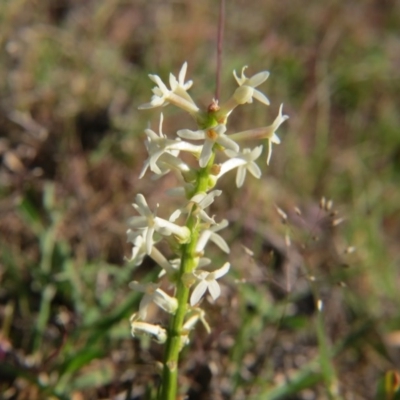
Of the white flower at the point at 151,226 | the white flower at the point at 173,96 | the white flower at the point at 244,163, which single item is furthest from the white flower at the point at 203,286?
the white flower at the point at 173,96

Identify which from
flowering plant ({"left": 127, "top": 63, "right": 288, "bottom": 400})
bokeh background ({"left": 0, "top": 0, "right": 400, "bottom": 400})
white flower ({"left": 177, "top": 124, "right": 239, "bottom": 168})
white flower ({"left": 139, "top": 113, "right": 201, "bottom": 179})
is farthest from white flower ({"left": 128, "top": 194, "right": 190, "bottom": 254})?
bokeh background ({"left": 0, "top": 0, "right": 400, "bottom": 400})

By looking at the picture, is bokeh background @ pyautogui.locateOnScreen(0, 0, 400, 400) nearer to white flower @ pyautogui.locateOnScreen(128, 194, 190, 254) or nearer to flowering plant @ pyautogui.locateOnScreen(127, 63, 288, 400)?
flowering plant @ pyautogui.locateOnScreen(127, 63, 288, 400)

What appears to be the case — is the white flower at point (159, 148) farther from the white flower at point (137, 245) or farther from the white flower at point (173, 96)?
the white flower at point (137, 245)

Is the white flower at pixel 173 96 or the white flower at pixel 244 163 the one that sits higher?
the white flower at pixel 173 96

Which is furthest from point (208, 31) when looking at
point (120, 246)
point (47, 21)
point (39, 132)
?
point (120, 246)

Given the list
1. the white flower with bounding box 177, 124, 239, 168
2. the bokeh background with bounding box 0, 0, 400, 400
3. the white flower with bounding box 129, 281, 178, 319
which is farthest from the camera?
the bokeh background with bounding box 0, 0, 400, 400

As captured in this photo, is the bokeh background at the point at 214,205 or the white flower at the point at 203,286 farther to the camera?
the bokeh background at the point at 214,205

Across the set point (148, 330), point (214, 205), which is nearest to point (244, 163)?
point (148, 330)

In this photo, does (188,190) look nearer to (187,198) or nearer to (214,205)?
(187,198)
